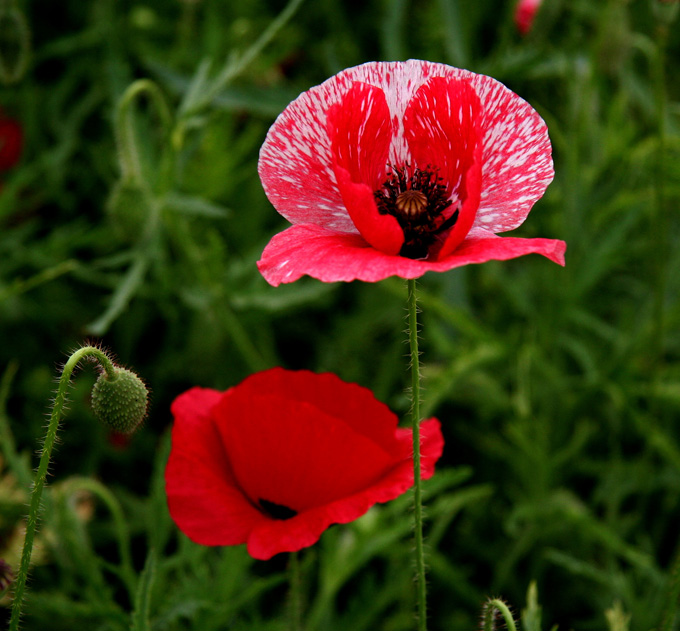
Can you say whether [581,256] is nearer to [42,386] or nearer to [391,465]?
[391,465]

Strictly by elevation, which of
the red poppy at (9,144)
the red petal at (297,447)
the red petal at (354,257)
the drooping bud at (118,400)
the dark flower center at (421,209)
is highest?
the red poppy at (9,144)

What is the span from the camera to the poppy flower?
0.75 metres

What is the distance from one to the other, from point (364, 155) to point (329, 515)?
332mm

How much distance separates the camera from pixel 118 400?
75 cm

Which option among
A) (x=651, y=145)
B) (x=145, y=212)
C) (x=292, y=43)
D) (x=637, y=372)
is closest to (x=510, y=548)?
(x=637, y=372)

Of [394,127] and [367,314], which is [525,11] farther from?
[394,127]

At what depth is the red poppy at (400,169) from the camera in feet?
2.07

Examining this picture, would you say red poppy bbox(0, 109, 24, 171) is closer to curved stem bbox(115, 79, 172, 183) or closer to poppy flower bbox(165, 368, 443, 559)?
curved stem bbox(115, 79, 172, 183)

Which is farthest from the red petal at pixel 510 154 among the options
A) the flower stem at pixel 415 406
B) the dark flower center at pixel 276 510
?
the dark flower center at pixel 276 510

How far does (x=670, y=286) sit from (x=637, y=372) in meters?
0.23

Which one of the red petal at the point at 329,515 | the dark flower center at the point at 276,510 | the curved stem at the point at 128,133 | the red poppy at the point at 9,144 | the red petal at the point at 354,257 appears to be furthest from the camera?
the red poppy at the point at 9,144

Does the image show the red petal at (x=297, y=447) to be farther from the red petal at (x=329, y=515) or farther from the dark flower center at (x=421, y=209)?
the dark flower center at (x=421, y=209)

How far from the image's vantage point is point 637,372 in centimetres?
164

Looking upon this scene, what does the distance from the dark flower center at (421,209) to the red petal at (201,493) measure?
0.28 meters
